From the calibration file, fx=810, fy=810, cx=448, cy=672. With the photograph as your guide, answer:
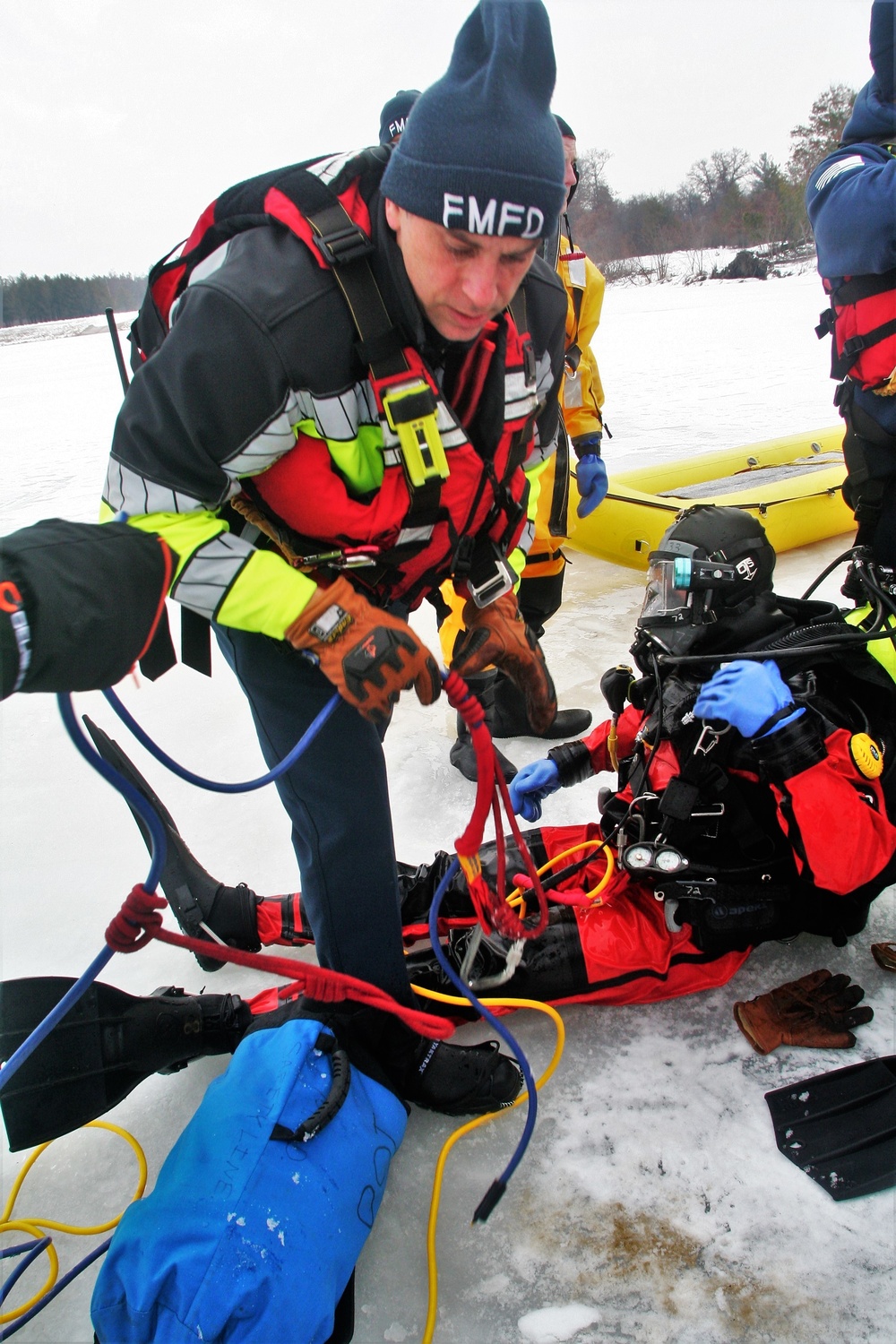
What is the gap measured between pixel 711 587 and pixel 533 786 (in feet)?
2.10

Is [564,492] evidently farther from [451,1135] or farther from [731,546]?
[451,1135]

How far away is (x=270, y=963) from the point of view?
1335 mm

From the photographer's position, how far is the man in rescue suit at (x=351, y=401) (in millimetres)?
1107

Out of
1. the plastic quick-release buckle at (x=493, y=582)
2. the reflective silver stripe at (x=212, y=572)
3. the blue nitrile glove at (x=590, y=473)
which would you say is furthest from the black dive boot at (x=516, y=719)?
the reflective silver stripe at (x=212, y=572)

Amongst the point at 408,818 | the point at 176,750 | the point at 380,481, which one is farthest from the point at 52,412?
the point at 380,481

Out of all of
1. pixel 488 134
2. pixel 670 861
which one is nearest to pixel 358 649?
pixel 488 134

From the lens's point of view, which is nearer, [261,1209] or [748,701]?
[261,1209]

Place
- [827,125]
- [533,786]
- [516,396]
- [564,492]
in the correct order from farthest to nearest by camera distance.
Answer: [827,125], [564,492], [533,786], [516,396]

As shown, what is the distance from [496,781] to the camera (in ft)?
4.77

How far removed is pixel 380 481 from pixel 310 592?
243mm

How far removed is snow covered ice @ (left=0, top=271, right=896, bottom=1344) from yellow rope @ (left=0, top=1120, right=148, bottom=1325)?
24 mm

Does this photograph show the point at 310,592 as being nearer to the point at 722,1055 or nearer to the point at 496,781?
the point at 496,781

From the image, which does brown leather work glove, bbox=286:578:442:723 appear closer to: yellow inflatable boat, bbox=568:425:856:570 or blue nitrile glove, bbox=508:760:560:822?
blue nitrile glove, bbox=508:760:560:822

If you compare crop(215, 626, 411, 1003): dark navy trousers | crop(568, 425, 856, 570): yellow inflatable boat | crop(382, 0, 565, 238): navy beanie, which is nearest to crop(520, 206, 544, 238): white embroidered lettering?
crop(382, 0, 565, 238): navy beanie
